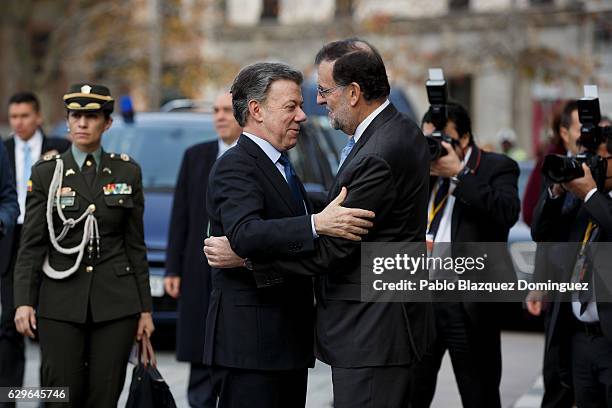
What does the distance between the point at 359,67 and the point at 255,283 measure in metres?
0.97

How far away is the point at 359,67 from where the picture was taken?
473cm

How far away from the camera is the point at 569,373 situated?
20.1 feet

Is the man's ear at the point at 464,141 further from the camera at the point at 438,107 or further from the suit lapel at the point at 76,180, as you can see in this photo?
the suit lapel at the point at 76,180

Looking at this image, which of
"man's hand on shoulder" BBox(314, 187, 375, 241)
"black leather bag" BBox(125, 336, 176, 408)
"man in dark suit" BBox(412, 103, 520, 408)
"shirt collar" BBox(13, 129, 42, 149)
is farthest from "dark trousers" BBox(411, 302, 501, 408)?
"shirt collar" BBox(13, 129, 42, 149)

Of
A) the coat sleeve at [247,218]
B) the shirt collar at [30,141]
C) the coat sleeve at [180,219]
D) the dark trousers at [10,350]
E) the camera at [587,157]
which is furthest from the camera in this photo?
the shirt collar at [30,141]

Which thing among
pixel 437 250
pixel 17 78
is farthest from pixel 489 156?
pixel 17 78

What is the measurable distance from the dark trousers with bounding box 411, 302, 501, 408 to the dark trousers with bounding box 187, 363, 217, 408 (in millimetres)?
1627

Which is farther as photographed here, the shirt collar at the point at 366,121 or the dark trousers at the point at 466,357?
the dark trousers at the point at 466,357

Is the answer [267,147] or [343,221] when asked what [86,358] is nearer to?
[267,147]

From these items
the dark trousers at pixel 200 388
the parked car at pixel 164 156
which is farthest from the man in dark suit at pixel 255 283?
the parked car at pixel 164 156

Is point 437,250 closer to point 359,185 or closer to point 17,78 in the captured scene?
point 359,185

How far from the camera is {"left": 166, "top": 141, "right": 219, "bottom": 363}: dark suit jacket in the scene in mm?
7867

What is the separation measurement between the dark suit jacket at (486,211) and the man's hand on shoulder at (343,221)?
72.6 inches

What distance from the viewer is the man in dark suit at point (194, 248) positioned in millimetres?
7828
